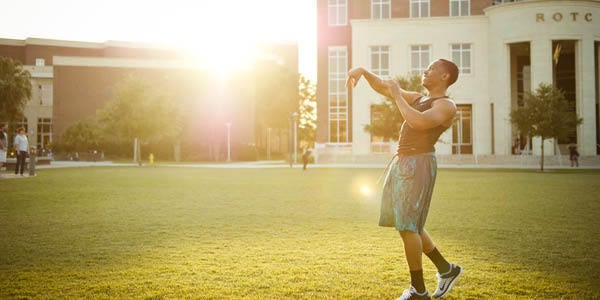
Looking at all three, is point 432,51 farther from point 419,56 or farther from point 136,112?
point 136,112

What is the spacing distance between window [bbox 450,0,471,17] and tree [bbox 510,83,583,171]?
19658mm

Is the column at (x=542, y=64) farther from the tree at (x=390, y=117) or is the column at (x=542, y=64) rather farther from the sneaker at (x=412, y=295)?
the sneaker at (x=412, y=295)

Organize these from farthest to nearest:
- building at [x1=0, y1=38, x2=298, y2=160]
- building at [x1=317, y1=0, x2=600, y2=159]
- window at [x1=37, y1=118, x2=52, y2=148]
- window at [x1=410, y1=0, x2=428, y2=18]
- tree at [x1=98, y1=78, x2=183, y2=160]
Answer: window at [x1=37, y1=118, x2=52, y2=148]
building at [x1=0, y1=38, x2=298, y2=160]
window at [x1=410, y1=0, x2=428, y2=18]
tree at [x1=98, y1=78, x2=183, y2=160]
building at [x1=317, y1=0, x2=600, y2=159]

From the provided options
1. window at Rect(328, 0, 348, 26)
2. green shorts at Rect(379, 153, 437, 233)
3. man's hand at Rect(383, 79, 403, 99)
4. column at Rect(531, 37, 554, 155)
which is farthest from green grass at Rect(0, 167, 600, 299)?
→ window at Rect(328, 0, 348, 26)

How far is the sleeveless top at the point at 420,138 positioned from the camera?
425 cm

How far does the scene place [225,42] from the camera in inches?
2768

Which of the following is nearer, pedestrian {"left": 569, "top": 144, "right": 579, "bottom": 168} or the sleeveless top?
the sleeveless top

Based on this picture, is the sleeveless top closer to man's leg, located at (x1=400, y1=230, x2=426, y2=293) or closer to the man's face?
the man's face

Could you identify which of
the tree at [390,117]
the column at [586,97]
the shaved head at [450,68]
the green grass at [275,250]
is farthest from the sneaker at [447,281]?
the column at [586,97]

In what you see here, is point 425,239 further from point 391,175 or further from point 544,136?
point 544,136

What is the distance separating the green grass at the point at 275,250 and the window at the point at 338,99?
37.6 metres

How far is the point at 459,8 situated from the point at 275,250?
4728 centimetres

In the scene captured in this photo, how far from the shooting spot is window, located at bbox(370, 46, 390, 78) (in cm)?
4562

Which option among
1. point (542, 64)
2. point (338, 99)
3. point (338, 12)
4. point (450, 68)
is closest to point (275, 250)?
point (450, 68)
